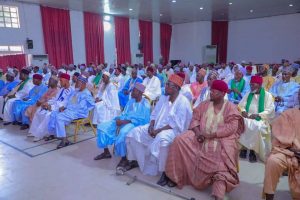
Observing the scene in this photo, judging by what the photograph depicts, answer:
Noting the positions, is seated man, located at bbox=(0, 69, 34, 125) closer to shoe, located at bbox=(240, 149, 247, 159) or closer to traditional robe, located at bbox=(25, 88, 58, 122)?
traditional robe, located at bbox=(25, 88, 58, 122)

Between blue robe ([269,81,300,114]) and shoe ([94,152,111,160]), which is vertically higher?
blue robe ([269,81,300,114])

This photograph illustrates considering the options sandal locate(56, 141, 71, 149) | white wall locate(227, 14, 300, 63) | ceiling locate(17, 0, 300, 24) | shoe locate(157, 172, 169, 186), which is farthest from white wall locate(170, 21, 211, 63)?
shoe locate(157, 172, 169, 186)

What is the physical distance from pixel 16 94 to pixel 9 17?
5441 millimetres

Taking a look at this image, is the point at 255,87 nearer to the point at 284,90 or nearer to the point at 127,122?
the point at 284,90

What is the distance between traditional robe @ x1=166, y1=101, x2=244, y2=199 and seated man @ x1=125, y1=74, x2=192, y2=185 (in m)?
0.16

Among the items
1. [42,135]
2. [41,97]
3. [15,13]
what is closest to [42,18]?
[15,13]

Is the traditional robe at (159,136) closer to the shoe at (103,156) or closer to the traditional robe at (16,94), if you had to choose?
the shoe at (103,156)

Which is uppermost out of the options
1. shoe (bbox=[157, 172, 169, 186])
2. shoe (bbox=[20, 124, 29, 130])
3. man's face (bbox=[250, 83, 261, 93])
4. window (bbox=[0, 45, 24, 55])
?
window (bbox=[0, 45, 24, 55])

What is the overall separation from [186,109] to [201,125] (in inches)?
11.8

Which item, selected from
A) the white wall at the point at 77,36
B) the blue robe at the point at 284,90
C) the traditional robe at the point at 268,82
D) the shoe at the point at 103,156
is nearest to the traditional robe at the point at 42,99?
the shoe at the point at 103,156

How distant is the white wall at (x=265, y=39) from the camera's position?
15.2m

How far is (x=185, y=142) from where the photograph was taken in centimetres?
277

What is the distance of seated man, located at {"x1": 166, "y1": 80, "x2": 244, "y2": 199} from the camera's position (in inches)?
103

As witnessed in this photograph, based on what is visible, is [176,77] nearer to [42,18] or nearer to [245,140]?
[245,140]
